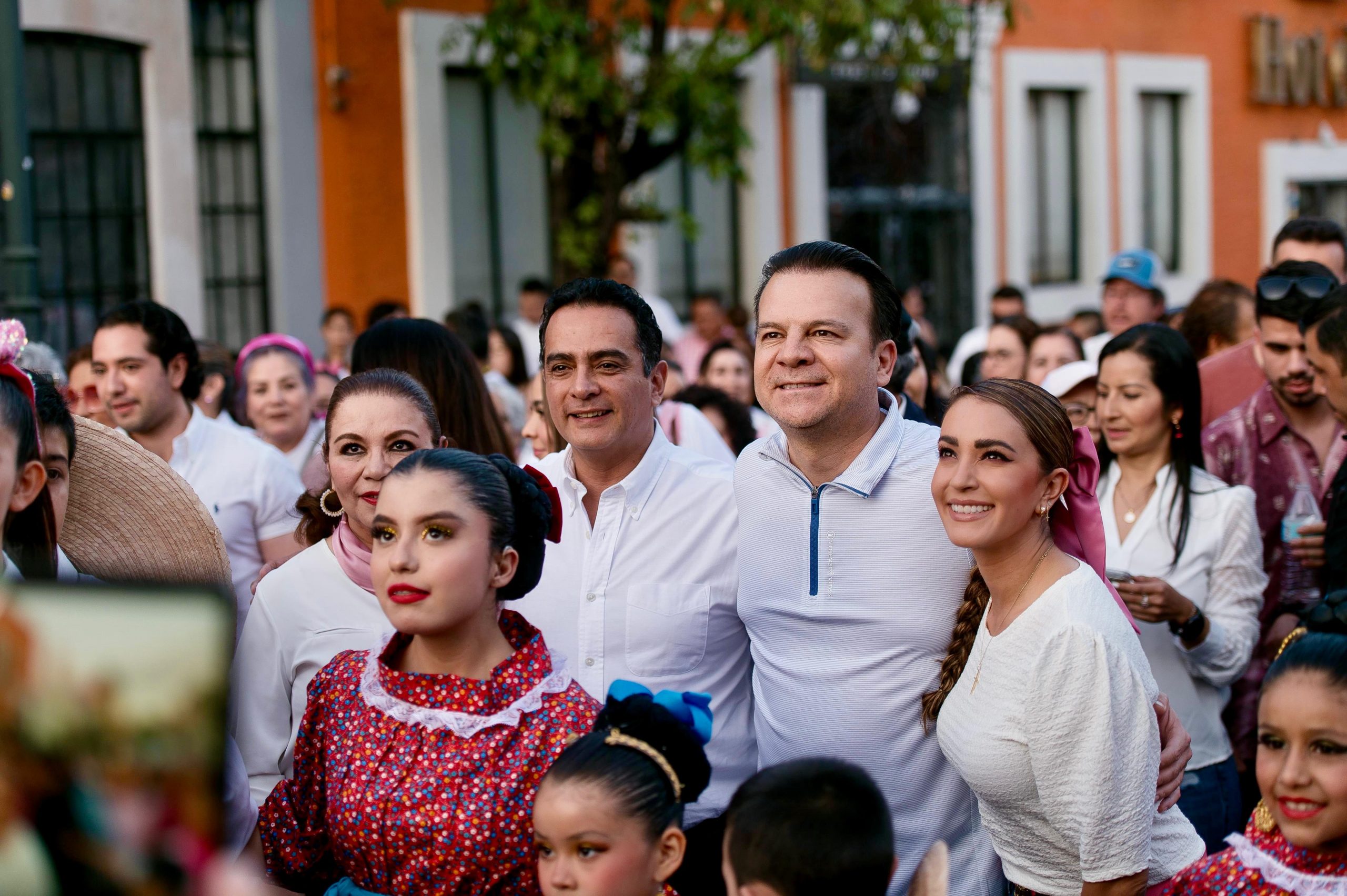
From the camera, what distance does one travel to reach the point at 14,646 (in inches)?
41.7

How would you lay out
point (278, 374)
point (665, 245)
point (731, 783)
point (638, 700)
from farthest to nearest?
point (665, 245) < point (278, 374) < point (731, 783) < point (638, 700)

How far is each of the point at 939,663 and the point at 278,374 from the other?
4109 mm

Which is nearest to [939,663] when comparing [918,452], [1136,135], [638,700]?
[918,452]

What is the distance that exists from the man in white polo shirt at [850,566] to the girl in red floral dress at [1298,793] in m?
0.29

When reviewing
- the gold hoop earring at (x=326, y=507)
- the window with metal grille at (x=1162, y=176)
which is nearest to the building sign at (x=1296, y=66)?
the window with metal grille at (x=1162, y=176)

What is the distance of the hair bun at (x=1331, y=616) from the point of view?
2.81m

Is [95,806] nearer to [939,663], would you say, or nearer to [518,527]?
[518,527]

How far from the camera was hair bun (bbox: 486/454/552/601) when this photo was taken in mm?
2818

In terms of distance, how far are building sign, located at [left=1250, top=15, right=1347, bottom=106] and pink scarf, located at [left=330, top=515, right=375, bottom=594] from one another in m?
19.5

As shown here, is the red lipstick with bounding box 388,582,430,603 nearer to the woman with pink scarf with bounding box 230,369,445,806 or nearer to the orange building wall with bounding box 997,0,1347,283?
the woman with pink scarf with bounding box 230,369,445,806

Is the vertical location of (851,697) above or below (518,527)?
below

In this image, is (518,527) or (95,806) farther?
(518,527)

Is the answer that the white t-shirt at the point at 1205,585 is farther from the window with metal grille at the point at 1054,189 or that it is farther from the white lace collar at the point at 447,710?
the window with metal grille at the point at 1054,189

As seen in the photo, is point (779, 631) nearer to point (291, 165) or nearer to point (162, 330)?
point (162, 330)
